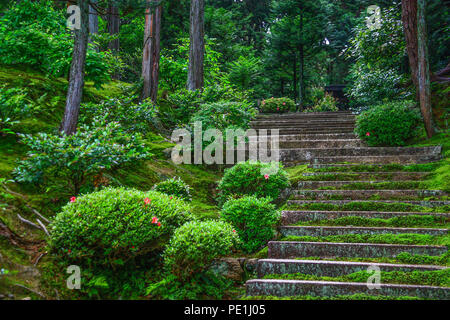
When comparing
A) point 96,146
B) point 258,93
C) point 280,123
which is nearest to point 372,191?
point 96,146

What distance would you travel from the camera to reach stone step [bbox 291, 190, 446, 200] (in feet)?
15.8

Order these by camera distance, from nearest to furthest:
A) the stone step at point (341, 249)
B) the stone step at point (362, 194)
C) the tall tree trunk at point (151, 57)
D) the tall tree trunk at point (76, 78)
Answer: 1. the stone step at point (341, 249)
2. the stone step at point (362, 194)
3. the tall tree trunk at point (76, 78)
4. the tall tree trunk at point (151, 57)

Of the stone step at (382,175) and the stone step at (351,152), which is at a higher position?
the stone step at (351,152)

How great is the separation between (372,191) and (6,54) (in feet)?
22.3

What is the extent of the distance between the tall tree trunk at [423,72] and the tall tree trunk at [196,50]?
5.69 meters

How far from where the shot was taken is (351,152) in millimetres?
6590

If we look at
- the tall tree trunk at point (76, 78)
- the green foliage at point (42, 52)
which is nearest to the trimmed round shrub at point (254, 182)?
the tall tree trunk at point (76, 78)

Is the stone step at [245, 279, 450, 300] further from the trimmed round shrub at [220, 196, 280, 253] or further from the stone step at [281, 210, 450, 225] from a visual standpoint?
the stone step at [281, 210, 450, 225]

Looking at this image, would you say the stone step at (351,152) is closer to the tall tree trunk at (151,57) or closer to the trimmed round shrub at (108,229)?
the trimmed round shrub at (108,229)

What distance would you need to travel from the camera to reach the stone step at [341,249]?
144 inches

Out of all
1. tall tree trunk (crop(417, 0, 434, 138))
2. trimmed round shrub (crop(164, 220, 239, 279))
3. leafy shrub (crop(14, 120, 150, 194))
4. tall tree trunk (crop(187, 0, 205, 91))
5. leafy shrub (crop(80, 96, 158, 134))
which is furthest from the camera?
tall tree trunk (crop(187, 0, 205, 91))

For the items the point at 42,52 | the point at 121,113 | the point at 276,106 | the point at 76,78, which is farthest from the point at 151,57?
the point at 276,106

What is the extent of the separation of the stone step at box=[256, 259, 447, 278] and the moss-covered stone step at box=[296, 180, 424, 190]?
6.37 ft

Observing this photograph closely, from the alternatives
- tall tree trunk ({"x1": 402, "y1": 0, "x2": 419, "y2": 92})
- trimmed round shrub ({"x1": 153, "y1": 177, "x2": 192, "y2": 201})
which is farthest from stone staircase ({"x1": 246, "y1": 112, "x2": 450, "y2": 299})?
tall tree trunk ({"x1": 402, "y1": 0, "x2": 419, "y2": 92})
